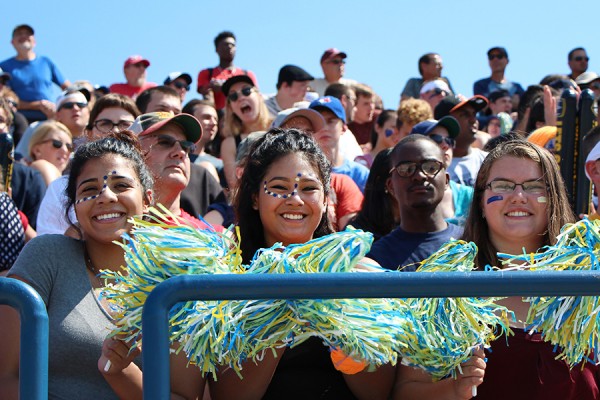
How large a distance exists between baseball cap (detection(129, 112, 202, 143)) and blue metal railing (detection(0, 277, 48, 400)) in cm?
244

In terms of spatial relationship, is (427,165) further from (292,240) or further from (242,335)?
(242,335)

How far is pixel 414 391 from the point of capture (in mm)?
2766

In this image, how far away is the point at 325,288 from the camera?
2160 millimetres

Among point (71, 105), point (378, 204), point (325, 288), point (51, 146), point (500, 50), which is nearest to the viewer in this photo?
point (325, 288)

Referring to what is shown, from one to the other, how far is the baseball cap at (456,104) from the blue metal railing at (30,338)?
4.71m

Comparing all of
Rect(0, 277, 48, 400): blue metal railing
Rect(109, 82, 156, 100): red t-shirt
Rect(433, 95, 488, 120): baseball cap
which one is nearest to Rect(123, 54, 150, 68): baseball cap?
Rect(109, 82, 156, 100): red t-shirt

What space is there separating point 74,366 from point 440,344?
125cm

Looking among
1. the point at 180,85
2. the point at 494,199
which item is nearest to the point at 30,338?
the point at 494,199

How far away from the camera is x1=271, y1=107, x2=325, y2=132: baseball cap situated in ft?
18.3

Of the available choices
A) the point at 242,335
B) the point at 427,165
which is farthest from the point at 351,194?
the point at 242,335

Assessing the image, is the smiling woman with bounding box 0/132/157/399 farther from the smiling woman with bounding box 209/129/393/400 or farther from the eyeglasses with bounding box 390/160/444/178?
the eyeglasses with bounding box 390/160/444/178

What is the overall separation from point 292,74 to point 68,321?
5142 mm

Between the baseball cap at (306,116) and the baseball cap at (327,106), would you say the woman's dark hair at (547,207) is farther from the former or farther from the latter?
the baseball cap at (327,106)

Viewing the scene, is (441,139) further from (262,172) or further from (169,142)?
→ (262,172)
